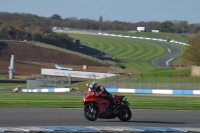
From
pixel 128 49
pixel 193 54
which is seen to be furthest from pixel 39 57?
pixel 193 54

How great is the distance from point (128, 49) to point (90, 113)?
130m

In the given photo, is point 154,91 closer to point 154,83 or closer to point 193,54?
point 154,83

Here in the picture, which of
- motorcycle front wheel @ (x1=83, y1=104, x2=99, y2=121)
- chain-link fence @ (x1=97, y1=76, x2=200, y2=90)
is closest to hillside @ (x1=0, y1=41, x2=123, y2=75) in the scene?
chain-link fence @ (x1=97, y1=76, x2=200, y2=90)

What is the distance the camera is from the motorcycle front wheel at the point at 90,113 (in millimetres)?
20453

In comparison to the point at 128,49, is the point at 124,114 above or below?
below

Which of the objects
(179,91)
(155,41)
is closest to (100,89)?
(179,91)

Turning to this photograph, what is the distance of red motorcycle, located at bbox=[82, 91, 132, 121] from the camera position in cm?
2041

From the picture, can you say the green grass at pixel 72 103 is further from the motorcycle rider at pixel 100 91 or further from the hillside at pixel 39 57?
the hillside at pixel 39 57

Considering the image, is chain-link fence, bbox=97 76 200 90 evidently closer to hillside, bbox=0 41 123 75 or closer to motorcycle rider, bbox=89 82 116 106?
motorcycle rider, bbox=89 82 116 106

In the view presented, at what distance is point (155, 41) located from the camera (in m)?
170

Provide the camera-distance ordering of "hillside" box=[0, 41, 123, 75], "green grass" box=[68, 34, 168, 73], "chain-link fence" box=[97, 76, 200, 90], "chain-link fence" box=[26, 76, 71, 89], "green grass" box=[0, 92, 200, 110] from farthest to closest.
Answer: "green grass" box=[68, 34, 168, 73]
"hillside" box=[0, 41, 123, 75]
"chain-link fence" box=[26, 76, 71, 89]
"chain-link fence" box=[97, 76, 200, 90]
"green grass" box=[0, 92, 200, 110]

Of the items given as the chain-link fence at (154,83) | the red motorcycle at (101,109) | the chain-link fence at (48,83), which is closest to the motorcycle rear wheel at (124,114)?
the red motorcycle at (101,109)

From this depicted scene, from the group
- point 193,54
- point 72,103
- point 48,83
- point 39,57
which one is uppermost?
point 193,54

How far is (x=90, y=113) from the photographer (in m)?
20.5
